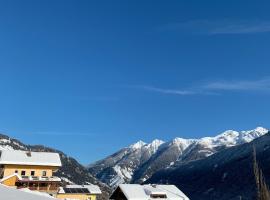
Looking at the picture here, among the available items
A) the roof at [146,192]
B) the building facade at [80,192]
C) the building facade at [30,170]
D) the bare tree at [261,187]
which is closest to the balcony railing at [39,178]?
the building facade at [30,170]

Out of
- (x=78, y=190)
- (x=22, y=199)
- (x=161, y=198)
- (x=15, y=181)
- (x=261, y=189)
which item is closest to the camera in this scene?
(x=22, y=199)

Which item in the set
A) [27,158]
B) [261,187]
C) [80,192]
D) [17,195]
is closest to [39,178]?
[27,158]

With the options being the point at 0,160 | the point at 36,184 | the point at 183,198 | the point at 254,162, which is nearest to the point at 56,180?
the point at 36,184

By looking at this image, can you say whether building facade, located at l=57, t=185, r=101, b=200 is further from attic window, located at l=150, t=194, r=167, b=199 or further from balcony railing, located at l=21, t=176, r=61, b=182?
attic window, located at l=150, t=194, r=167, b=199

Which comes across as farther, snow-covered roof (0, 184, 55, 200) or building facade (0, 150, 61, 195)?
building facade (0, 150, 61, 195)

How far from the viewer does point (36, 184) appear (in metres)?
78.5

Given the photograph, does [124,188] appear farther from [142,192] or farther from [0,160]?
[0,160]

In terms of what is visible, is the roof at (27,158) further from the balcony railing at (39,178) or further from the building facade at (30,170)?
the balcony railing at (39,178)

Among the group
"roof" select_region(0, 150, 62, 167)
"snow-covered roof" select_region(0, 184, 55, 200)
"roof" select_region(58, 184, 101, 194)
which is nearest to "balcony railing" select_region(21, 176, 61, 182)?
"roof" select_region(0, 150, 62, 167)

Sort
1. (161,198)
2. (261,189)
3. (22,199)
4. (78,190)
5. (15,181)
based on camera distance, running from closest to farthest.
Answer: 1. (22,199)
2. (261,189)
3. (15,181)
4. (161,198)
5. (78,190)

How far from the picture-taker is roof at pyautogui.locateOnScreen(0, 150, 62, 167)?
3209 inches

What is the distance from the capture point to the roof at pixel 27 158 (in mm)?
81500

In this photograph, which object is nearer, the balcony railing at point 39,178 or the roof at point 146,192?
the balcony railing at point 39,178

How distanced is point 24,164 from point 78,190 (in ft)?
109
